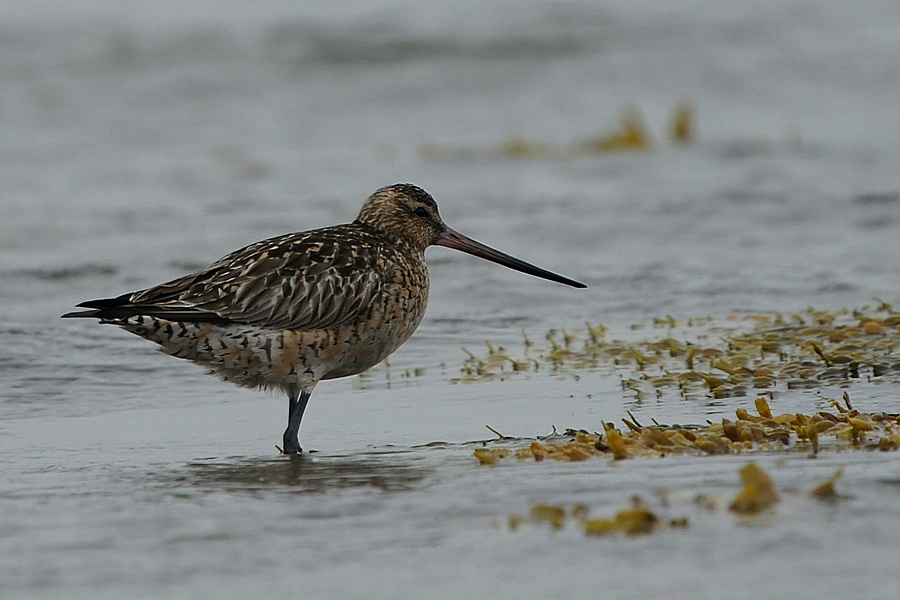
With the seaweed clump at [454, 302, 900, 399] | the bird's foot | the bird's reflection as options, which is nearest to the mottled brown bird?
the bird's foot

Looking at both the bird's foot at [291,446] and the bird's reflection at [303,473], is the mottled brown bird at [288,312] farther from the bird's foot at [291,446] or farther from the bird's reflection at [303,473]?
the bird's reflection at [303,473]

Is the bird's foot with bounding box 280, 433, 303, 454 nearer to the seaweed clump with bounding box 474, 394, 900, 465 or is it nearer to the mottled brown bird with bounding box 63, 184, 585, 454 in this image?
the mottled brown bird with bounding box 63, 184, 585, 454

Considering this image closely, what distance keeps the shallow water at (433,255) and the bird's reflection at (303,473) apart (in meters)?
0.03

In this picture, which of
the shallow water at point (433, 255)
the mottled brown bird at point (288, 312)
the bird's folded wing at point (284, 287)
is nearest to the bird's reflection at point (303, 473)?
the shallow water at point (433, 255)

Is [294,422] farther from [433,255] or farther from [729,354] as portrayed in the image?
[433,255]

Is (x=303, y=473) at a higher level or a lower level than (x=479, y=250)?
lower

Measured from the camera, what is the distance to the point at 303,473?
5.11 meters

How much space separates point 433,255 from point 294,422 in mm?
5319

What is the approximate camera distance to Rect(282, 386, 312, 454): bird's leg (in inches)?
222

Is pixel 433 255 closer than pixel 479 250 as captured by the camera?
No

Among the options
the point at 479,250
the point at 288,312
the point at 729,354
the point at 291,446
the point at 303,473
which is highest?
the point at 479,250

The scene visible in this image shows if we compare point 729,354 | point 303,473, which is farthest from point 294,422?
point 729,354

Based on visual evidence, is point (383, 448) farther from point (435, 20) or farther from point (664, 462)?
point (435, 20)

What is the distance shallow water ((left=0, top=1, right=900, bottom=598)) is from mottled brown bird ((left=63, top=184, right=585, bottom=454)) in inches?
12.6
